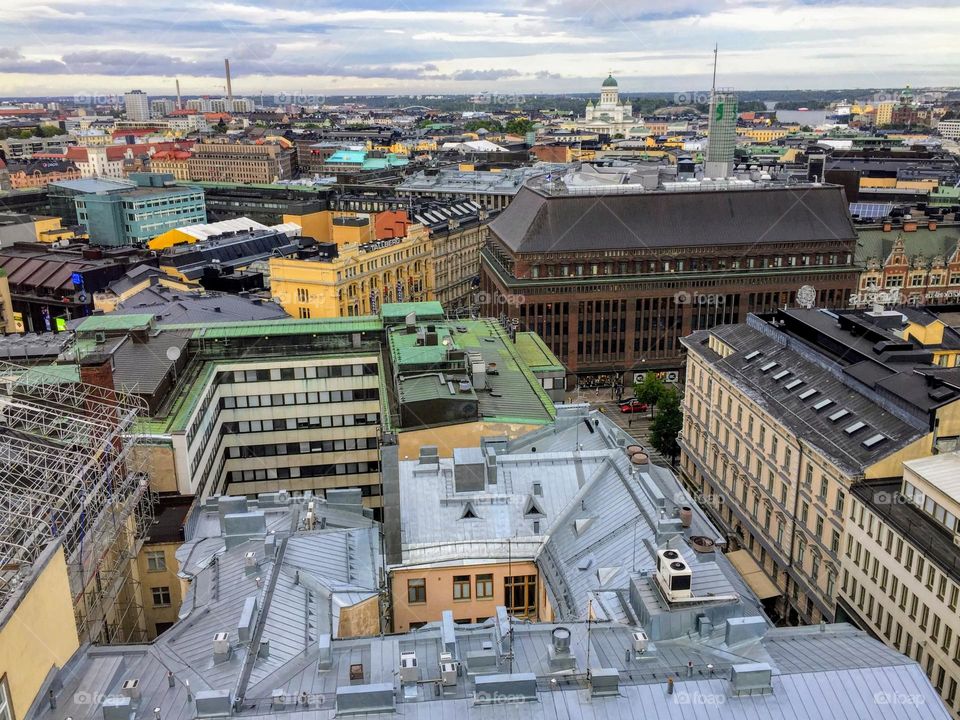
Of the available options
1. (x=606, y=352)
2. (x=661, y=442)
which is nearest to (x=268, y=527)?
(x=661, y=442)

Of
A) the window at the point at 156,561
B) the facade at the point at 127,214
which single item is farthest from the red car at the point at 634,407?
the facade at the point at 127,214

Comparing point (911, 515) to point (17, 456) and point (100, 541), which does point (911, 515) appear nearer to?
point (100, 541)

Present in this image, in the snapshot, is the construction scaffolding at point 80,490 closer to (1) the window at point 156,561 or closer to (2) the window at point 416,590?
(1) the window at point 156,561

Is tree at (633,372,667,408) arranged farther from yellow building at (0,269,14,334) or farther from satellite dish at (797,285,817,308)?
yellow building at (0,269,14,334)

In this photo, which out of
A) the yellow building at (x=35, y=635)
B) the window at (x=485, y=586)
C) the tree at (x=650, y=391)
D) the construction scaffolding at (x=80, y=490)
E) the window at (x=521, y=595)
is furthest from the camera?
the tree at (x=650, y=391)

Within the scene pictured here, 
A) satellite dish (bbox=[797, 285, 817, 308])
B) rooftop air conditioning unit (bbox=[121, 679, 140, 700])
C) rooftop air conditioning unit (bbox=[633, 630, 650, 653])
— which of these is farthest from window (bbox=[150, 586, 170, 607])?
satellite dish (bbox=[797, 285, 817, 308])
